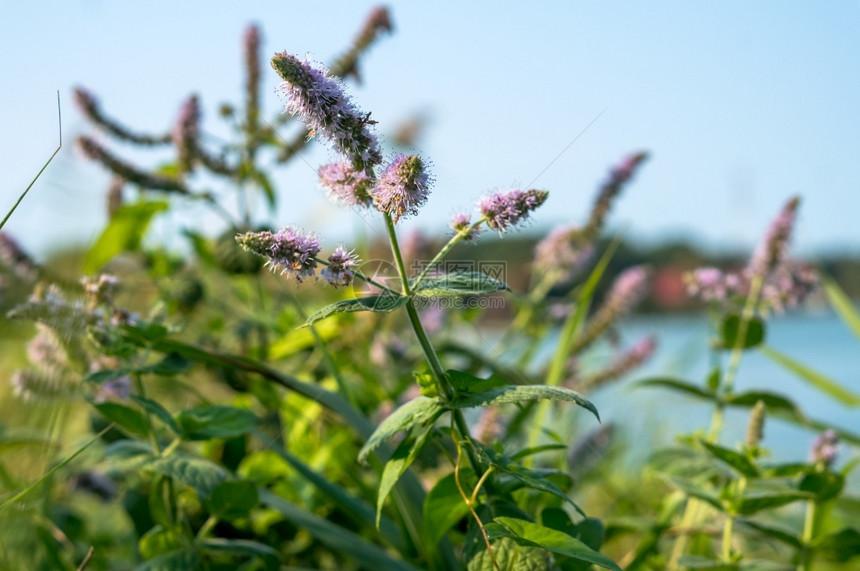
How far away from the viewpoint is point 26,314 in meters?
0.84

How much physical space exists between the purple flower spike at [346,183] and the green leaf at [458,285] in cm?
9

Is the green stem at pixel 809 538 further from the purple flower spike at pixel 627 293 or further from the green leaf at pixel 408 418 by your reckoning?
the purple flower spike at pixel 627 293

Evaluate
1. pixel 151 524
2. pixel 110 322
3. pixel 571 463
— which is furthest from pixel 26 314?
pixel 571 463

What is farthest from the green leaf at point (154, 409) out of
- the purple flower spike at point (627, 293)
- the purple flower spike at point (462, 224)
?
the purple flower spike at point (627, 293)

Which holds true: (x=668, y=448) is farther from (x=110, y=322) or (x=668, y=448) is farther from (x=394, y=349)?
(x=110, y=322)

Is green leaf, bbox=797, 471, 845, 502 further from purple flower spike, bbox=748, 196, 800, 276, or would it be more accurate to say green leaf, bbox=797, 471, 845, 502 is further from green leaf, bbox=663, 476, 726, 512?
purple flower spike, bbox=748, 196, 800, 276

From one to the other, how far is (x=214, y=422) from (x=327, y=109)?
1.34 ft

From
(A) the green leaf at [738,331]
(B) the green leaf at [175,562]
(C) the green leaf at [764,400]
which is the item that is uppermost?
(A) the green leaf at [738,331]

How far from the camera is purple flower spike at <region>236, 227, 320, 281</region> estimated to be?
2.05 ft

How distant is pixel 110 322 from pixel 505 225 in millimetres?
511

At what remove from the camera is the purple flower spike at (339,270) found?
662 millimetres

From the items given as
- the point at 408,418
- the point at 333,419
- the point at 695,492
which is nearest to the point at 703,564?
the point at 695,492

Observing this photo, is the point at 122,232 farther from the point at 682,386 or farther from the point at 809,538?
the point at 809,538

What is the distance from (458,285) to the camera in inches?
26.4
